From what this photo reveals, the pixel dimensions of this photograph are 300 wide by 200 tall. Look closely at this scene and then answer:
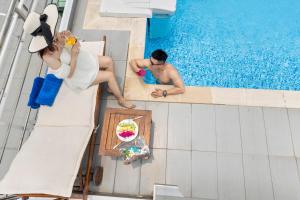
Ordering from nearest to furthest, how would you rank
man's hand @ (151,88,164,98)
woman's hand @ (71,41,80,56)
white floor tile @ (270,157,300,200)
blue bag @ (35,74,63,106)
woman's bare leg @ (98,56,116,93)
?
woman's hand @ (71,41,80,56)
white floor tile @ (270,157,300,200)
blue bag @ (35,74,63,106)
woman's bare leg @ (98,56,116,93)
man's hand @ (151,88,164,98)

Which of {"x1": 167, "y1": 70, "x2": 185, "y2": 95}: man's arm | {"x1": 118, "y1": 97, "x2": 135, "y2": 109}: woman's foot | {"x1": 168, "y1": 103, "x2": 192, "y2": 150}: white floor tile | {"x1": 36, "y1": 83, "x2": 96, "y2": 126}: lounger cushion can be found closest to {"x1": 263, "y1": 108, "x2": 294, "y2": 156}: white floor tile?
{"x1": 168, "y1": 103, "x2": 192, "y2": 150}: white floor tile

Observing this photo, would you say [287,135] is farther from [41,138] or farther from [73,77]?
[41,138]

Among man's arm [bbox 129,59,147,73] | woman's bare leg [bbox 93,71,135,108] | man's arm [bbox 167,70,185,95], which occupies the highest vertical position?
man's arm [bbox 129,59,147,73]

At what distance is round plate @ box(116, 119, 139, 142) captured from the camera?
2867mm

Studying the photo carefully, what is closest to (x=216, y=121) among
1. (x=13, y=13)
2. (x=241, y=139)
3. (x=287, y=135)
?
(x=241, y=139)

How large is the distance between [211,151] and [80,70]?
77.5 inches

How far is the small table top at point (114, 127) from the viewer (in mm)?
2842

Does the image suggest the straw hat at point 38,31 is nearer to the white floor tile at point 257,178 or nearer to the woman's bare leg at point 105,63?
the woman's bare leg at point 105,63

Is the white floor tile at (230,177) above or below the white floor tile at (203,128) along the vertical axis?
below

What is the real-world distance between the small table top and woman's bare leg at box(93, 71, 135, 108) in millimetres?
375

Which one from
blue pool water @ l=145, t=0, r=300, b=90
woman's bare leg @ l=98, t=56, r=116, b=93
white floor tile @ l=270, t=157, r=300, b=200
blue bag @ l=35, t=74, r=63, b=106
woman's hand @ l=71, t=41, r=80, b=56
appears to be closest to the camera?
woman's hand @ l=71, t=41, r=80, b=56

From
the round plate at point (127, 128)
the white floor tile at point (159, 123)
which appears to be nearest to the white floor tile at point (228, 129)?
the white floor tile at point (159, 123)

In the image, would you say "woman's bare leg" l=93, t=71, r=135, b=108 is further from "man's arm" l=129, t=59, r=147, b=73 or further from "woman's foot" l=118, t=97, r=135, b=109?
"man's arm" l=129, t=59, r=147, b=73

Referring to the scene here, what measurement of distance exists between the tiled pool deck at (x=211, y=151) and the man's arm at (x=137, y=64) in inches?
9.6
